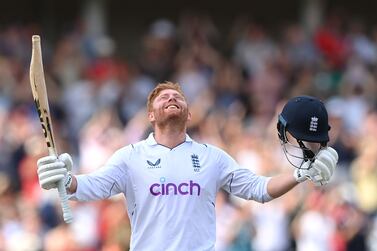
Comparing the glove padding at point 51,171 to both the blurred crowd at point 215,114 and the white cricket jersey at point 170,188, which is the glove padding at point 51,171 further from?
the blurred crowd at point 215,114

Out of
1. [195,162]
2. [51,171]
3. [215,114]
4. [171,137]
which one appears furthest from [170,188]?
[215,114]

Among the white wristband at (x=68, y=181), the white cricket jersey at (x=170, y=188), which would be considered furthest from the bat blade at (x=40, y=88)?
the white cricket jersey at (x=170, y=188)

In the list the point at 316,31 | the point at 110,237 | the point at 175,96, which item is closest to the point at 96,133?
the point at 110,237

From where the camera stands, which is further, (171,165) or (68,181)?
(171,165)

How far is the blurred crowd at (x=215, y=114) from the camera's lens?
13.9 metres

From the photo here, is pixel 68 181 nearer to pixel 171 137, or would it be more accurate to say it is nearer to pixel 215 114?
pixel 171 137

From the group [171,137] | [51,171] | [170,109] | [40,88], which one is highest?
[40,88]

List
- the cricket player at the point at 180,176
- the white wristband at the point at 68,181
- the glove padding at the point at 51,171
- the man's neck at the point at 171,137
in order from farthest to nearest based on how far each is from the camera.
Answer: the man's neck at the point at 171,137 → the cricket player at the point at 180,176 → the white wristband at the point at 68,181 → the glove padding at the point at 51,171

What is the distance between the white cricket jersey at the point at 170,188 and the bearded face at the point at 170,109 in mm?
182

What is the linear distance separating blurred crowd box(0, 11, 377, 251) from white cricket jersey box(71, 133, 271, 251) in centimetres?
462

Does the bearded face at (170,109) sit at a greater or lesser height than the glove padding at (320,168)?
greater

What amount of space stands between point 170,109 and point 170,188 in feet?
1.94

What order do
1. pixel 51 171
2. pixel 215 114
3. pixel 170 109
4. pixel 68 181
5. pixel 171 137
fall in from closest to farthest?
pixel 51 171 → pixel 68 181 → pixel 170 109 → pixel 171 137 → pixel 215 114

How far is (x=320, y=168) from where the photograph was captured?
823 cm
